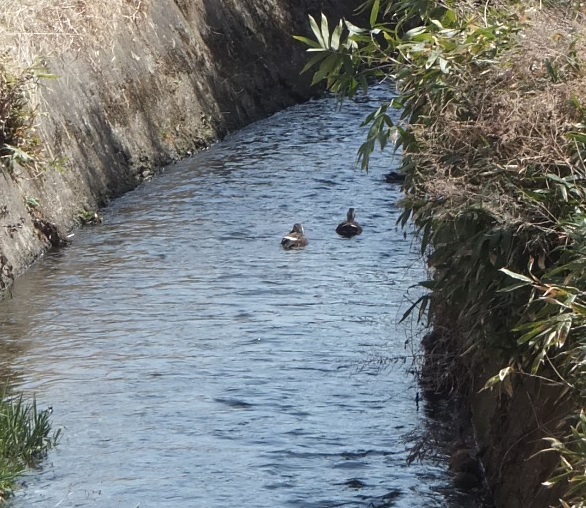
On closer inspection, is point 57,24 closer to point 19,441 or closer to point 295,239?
point 295,239

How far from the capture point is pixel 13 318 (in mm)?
10719

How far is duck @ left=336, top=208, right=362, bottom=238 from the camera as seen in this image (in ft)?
44.9

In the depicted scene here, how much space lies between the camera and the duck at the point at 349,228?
13.7 m

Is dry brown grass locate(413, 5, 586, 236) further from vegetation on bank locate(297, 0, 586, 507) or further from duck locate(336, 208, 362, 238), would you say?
duck locate(336, 208, 362, 238)

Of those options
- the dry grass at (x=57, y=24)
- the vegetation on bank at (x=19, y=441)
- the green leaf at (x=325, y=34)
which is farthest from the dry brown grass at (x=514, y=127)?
the dry grass at (x=57, y=24)

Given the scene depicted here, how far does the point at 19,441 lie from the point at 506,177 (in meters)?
3.61

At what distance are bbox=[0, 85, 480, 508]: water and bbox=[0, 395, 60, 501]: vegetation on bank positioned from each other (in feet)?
0.35

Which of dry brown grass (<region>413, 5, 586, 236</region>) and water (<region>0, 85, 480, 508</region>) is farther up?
dry brown grass (<region>413, 5, 586, 236</region>)

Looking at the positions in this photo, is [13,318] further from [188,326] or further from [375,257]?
[375,257]

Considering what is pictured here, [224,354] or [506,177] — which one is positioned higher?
[506,177]

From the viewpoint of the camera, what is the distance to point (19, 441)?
7430 millimetres

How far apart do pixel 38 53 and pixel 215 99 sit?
644 cm

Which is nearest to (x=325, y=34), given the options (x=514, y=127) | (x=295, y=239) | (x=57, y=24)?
(x=514, y=127)

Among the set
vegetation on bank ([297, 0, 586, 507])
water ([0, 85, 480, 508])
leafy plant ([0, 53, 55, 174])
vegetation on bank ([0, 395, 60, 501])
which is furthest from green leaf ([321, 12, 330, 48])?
leafy plant ([0, 53, 55, 174])
